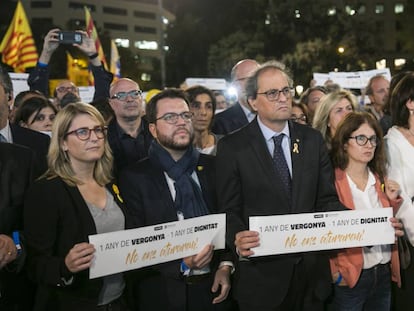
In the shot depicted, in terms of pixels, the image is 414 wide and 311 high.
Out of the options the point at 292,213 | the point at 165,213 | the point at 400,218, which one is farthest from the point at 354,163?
the point at 165,213

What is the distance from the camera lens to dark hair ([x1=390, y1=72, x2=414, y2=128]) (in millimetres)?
4320

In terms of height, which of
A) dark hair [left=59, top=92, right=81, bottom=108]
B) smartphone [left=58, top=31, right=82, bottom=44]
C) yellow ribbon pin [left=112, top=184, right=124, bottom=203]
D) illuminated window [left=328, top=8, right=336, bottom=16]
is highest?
illuminated window [left=328, top=8, right=336, bottom=16]

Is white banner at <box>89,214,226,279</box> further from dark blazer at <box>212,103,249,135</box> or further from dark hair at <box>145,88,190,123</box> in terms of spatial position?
dark blazer at <box>212,103,249,135</box>

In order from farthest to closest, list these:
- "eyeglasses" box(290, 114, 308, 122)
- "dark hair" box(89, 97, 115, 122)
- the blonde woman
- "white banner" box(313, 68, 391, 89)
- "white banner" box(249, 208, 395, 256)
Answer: "white banner" box(313, 68, 391, 89), "eyeglasses" box(290, 114, 308, 122), "dark hair" box(89, 97, 115, 122), "white banner" box(249, 208, 395, 256), the blonde woman

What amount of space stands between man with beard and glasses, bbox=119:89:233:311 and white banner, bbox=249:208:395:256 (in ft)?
1.34

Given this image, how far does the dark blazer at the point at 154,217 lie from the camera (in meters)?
3.51

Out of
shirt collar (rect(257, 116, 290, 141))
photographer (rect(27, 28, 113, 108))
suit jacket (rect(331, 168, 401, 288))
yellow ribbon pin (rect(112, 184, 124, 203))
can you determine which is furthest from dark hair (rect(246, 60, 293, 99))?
photographer (rect(27, 28, 113, 108))

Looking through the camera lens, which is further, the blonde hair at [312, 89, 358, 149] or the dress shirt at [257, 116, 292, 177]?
the blonde hair at [312, 89, 358, 149]

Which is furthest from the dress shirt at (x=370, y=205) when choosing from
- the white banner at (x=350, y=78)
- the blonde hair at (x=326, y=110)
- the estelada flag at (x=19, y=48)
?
the estelada flag at (x=19, y=48)

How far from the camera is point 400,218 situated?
3941 millimetres

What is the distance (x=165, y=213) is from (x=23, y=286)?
117 cm

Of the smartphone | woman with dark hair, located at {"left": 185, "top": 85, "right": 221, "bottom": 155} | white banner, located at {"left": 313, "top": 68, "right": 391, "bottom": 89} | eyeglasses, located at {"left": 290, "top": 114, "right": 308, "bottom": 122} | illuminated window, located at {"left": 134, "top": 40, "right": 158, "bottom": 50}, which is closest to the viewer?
woman with dark hair, located at {"left": 185, "top": 85, "right": 221, "bottom": 155}

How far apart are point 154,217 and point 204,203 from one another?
0.39 metres

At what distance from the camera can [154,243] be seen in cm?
324
